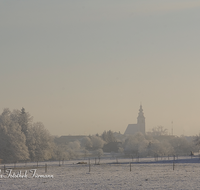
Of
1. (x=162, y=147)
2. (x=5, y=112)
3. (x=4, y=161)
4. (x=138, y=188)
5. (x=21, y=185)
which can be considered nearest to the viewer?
(x=138, y=188)

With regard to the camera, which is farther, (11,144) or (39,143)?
(39,143)

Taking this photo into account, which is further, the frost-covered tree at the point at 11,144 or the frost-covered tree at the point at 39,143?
the frost-covered tree at the point at 39,143

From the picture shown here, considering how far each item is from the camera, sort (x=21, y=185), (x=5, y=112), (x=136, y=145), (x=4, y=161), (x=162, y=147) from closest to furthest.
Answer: (x=21, y=185) < (x=4, y=161) < (x=5, y=112) < (x=162, y=147) < (x=136, y=145)

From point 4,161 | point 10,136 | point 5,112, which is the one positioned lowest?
point 4,161

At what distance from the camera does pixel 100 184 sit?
128 ft

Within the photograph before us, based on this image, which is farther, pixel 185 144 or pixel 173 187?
pixel 185 144

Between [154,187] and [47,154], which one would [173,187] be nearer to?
[154,187]

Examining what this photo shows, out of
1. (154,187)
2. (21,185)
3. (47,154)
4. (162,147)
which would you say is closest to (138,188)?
(154,187)

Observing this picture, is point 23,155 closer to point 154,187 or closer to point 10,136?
point 10,136

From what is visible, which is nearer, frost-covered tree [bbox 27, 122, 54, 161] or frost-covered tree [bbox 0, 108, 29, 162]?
frost-covered tree [bbox 0, 108, 29, 162]

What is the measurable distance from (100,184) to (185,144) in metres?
141

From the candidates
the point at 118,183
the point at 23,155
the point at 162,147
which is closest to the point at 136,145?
the point at 162,147

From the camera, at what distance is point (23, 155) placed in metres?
90.1

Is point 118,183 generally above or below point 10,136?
below
